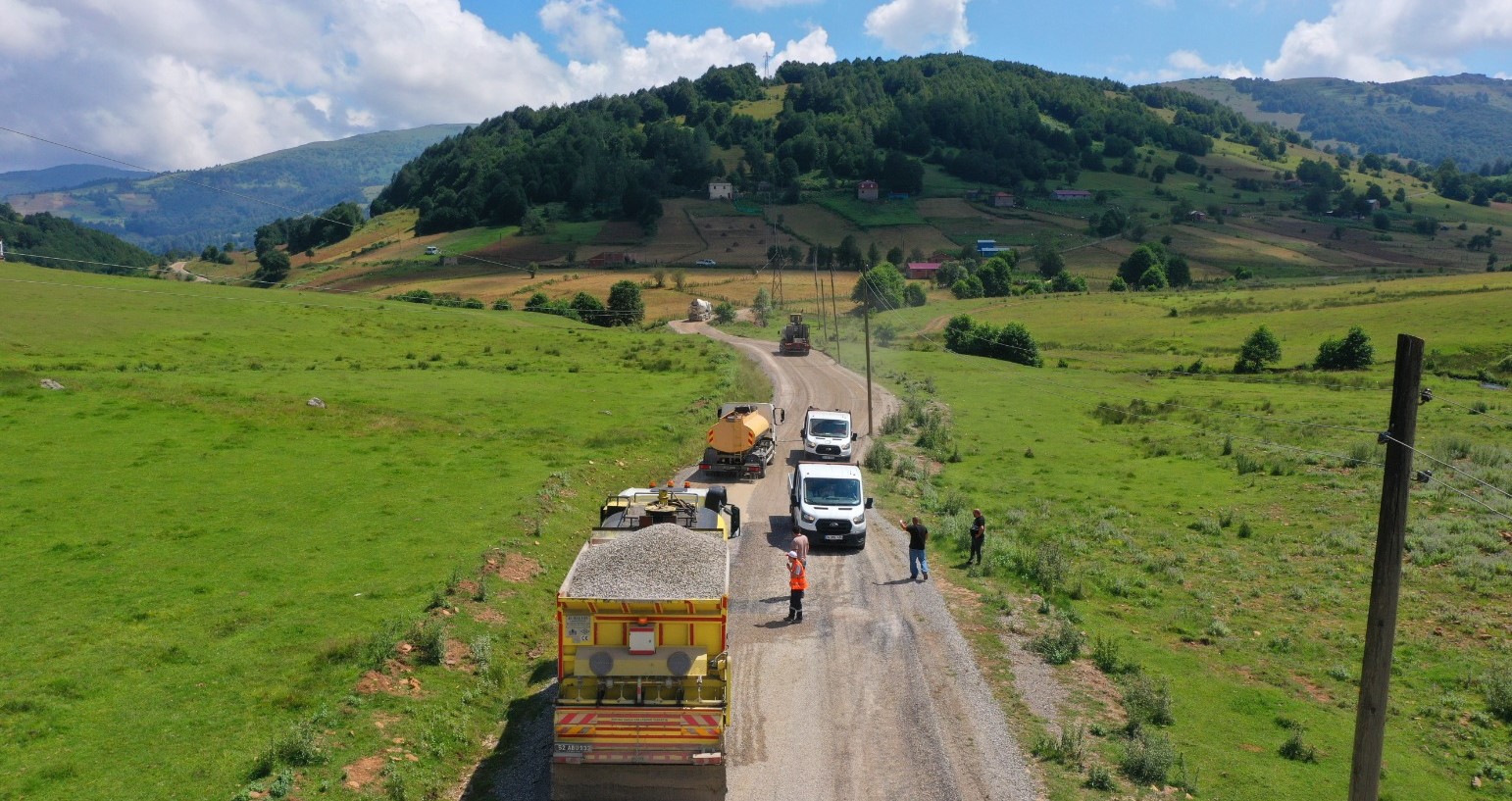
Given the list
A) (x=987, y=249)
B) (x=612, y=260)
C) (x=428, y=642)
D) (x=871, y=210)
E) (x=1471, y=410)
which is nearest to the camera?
(x=428, y=642)

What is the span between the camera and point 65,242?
172250 mm

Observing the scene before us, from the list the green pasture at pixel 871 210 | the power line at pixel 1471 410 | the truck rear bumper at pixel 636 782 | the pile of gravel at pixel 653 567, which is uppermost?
the green pasture at pixel 871 210

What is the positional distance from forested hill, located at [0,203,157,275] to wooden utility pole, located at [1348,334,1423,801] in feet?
583

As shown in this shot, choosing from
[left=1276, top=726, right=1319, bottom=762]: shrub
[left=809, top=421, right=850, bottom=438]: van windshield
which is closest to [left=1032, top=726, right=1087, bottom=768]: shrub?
[left=1276, top=726, right=1319, bottom=762]: shrub

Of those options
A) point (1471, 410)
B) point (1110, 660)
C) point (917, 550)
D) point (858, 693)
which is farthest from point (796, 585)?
point (1471, 410)

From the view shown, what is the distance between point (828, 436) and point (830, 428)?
656 millimetres

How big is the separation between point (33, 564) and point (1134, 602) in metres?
26.2

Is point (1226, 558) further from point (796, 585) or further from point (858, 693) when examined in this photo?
point (858, 693)

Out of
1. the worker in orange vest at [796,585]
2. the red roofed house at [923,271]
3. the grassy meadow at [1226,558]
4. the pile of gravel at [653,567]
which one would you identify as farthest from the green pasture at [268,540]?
the red roofed house at [923,271]

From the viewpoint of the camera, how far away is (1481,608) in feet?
75.7

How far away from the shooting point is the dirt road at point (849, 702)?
14.2 m

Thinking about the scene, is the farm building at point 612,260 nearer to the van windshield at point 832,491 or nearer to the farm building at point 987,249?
the farm building at point 987,249

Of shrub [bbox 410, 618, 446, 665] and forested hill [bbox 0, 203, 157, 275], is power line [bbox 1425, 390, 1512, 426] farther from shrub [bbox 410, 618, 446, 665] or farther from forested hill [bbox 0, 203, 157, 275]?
forested hill [bbox 0, 203, 157, 275]

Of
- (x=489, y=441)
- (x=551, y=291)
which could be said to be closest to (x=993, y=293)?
(x=551, y=291)
